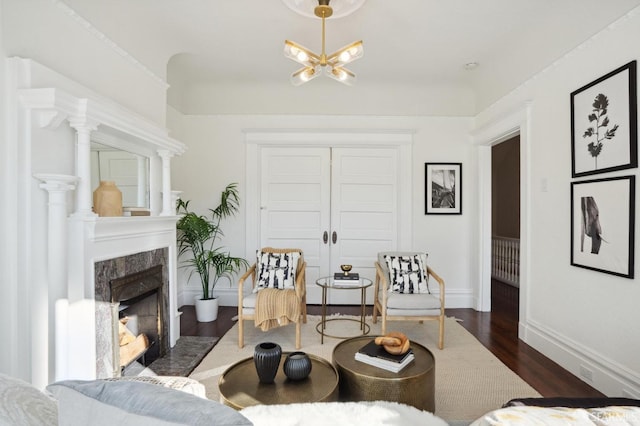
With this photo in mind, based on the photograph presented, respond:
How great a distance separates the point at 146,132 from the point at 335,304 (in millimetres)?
3252

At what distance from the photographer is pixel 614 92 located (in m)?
2.42

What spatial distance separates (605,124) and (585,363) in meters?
1.76

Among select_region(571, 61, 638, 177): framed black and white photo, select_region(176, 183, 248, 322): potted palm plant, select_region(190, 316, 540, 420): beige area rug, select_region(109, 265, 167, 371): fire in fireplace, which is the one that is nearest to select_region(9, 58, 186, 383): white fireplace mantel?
select_region(109, 265, 167, 371): fire in fireplace

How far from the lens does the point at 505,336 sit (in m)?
3.71

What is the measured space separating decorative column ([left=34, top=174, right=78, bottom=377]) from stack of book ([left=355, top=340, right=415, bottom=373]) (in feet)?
6.02

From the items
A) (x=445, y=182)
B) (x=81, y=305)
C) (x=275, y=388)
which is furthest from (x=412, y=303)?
(x=81, y=305)

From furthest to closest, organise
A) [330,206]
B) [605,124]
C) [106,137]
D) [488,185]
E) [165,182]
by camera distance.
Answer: [330,206], [488,185], [165,182], [106,137], [605,124]

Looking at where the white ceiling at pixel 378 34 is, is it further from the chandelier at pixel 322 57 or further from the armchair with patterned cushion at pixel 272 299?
the armchair with patterned cushion at pixel 272 299

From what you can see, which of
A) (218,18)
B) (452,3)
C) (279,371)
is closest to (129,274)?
(279,371)

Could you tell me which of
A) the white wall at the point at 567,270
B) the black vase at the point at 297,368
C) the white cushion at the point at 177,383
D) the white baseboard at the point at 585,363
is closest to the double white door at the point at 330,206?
the white wall at the point at 567,270

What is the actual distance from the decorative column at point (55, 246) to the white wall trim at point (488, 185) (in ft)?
12.4

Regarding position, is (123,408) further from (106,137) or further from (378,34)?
(378,34)

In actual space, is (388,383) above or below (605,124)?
below

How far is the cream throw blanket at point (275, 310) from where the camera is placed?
11.1 feet
